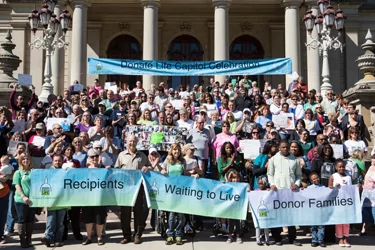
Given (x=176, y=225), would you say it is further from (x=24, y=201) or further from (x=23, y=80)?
(x=23, y=80)

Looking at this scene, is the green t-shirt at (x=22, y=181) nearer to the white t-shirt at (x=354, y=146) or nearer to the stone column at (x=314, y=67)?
the white t-shirt at (x=354, y=146)

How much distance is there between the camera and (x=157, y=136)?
1185 cm

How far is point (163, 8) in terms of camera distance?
30.6 metres

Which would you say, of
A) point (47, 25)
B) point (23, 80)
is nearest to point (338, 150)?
point (23, 80)

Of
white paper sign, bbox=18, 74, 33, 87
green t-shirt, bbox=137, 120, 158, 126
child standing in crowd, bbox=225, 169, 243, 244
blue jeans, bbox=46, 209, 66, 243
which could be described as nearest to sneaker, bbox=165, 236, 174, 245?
child standing in crowd, bbox=225, 169, 243, 244

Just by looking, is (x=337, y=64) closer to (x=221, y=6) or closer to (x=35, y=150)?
(x=221, y=6)

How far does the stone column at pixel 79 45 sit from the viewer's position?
25531 mm

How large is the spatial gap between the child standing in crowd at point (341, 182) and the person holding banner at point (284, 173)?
0.77 meters

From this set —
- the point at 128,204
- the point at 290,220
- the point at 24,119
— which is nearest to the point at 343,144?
the point at 290,220

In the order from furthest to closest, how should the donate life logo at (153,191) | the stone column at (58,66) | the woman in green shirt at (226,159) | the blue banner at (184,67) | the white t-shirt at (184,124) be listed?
the stone column at (58,66) → the blue banner at (184,67) → the white t-shirt at (184,124) → the woman in green shirt at (226,159) → the donate life logo at (153,191)

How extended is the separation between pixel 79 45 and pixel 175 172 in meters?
18.0

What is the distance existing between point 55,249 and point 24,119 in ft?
15.1

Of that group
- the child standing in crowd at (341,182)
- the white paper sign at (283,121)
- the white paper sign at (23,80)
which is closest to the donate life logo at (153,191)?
the child standing in crowd at (341,182)

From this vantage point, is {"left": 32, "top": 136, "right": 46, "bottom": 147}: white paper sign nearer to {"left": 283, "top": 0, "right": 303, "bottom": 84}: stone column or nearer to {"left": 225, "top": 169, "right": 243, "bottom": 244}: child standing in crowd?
{"left": 225, "top": 169, "right": 243, "bottom": 244}: child standing in crowd
